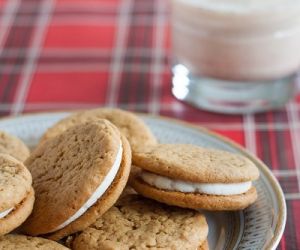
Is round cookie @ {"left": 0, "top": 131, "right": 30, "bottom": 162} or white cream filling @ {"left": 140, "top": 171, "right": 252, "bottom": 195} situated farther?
round cookie @ {"left": 0, "top": 131, "right": 30, "bottom": 162}

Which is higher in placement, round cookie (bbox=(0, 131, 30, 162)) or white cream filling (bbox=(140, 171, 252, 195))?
round cookie (bbox=(0, 131, 30, 162))

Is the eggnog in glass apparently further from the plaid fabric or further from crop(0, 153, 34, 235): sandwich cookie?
crop(0, 153, 34, 235): sandwich cookie

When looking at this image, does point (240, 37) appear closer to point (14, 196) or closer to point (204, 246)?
point (204, 246)

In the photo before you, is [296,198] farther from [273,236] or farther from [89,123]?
[89,123]

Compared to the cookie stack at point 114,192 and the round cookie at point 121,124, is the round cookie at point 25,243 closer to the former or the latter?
the cookie stack at point 114,192

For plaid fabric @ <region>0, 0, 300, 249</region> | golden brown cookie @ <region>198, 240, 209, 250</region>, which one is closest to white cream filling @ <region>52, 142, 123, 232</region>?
golden brown cookie @ <region>198, 240, 209, 250</region>
